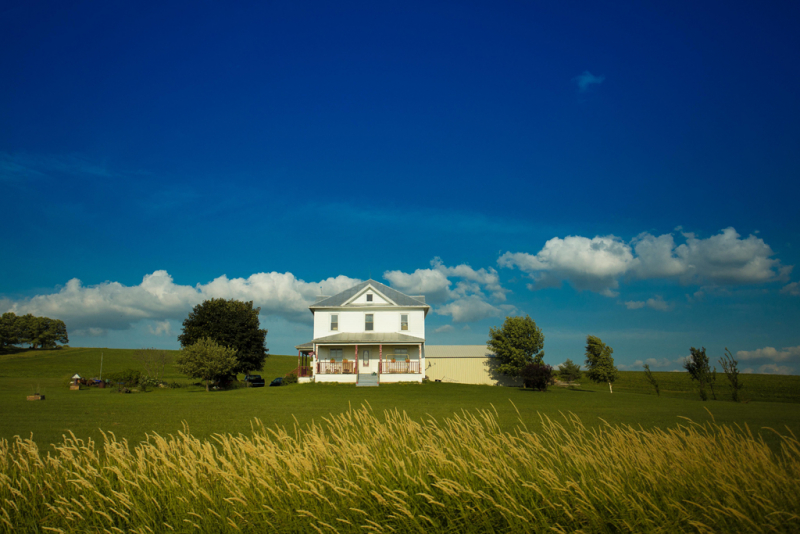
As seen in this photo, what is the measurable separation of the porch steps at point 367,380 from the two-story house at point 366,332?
171 cm

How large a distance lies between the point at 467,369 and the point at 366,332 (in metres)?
10.9

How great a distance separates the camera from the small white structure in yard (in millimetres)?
42438

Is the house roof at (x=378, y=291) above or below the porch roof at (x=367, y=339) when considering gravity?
above

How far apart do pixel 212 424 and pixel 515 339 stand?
103 feet

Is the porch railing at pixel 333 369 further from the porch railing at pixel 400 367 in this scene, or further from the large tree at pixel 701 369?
the large tree at pixel 701 369

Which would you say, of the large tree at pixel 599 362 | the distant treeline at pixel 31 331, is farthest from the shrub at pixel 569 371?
the distant treeline at pixel 31 331

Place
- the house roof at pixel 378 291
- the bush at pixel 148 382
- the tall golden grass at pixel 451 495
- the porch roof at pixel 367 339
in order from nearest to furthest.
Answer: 1. the tall golden grass at pixel 451 495
2. the bush at pixel 148 382
3. the porch roof at pixel 367 339
4. the house roof at pixel 378 291

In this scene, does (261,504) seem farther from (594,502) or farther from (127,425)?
(127,425)

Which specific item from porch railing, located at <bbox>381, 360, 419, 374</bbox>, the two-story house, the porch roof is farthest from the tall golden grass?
the two-story house

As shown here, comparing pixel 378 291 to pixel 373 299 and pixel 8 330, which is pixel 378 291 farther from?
pixel 8 330

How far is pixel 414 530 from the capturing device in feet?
12.3

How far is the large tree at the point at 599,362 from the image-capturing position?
3722 centimetres

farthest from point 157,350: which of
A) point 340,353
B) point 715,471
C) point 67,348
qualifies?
point 67,348

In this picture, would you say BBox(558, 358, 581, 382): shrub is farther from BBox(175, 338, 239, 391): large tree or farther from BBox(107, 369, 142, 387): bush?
BBox(107, 369, 142, 387): bush
